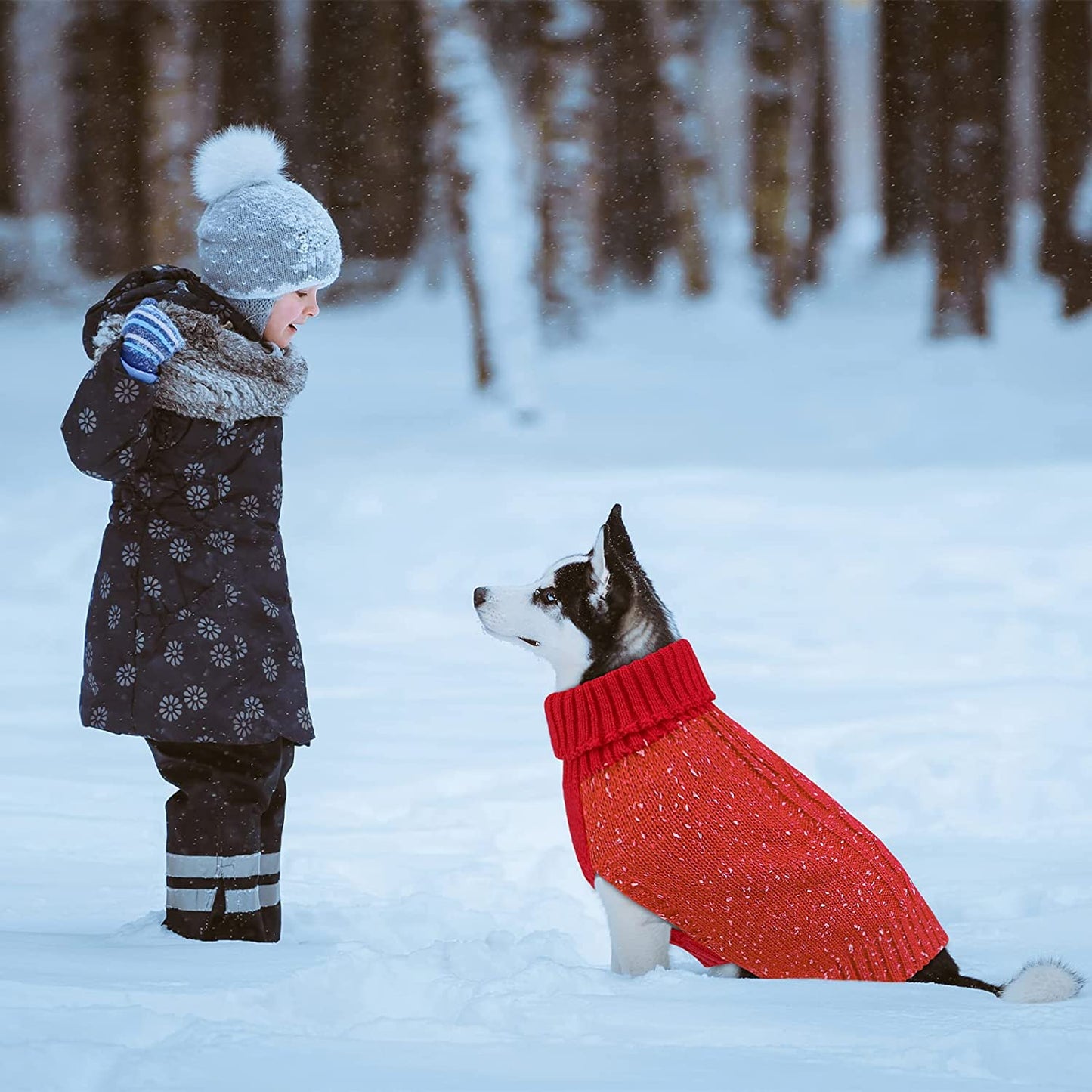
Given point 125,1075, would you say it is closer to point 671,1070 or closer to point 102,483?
point 671,1070

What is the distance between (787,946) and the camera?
2922mm

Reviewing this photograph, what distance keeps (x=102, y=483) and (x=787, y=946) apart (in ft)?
23.1

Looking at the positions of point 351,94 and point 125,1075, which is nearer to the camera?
point 125,1075

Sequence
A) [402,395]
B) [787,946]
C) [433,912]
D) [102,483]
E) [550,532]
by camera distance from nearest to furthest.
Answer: [787,946] → [433,912] → [550,532] → [102,483] → [402,395]

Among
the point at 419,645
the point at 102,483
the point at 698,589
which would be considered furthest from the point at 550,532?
the point at 102,483

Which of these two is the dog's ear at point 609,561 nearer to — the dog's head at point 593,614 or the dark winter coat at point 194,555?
the dog's head at point 593,614

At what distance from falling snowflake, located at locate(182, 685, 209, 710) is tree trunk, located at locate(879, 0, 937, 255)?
14.7m

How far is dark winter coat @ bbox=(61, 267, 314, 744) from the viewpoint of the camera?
3.12 metres

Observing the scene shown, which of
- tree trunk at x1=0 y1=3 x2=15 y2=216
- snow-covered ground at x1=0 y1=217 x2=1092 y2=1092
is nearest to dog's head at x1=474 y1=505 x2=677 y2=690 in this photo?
snow-covered ground at x1=0 y1=217 x2=1092 y2=1092

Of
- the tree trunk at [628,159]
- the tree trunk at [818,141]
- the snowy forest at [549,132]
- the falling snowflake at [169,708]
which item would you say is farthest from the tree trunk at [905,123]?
the falling snowflake at [169,708]

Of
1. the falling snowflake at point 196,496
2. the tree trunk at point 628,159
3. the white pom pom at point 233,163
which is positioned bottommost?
the falling snowflake at point 196,496

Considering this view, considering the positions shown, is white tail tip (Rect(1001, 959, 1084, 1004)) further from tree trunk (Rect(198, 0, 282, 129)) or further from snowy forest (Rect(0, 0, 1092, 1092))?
tree trunk (Rect(198, 0, 282, 129))

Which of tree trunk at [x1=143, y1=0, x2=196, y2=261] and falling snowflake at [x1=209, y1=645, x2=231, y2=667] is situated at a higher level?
tree trunk at [x1=143, y1=0, x2=196, y2=261]

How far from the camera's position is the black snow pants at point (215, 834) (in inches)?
127
